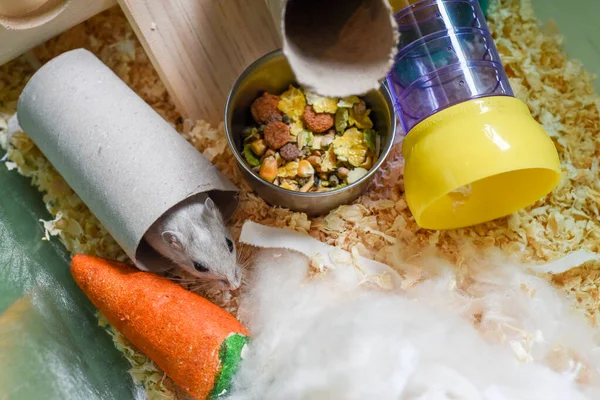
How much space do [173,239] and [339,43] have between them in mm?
665

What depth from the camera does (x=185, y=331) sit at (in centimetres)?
161

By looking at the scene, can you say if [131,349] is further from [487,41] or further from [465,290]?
[487,41]

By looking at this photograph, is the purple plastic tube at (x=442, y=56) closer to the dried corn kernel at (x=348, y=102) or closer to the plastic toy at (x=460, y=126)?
the plastic toy at (x=460, y=126)

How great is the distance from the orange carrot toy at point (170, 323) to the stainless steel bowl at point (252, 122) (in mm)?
359

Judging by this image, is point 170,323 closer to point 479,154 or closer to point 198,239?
point 198,239

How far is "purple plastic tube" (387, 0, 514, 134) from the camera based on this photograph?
1711 millimetres

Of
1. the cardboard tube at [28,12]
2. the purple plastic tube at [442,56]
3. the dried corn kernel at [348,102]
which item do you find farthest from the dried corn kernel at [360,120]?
the cardboard tube at [28,12]

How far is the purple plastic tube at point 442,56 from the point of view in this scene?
1711 mm

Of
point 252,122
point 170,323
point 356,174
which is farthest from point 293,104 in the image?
point 170,323

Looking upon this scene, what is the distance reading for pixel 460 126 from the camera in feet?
5.23

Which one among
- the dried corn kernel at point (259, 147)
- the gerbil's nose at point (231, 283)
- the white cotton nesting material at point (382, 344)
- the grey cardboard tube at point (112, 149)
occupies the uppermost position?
the grey cardboard tube at point (112, 149)

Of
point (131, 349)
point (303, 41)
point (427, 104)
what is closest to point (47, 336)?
point (131, 349)

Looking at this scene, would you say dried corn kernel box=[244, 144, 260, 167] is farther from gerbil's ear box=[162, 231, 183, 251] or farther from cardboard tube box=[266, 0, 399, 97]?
cardboard tube box=[266, 0, 399, 97]

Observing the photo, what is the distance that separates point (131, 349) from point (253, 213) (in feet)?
1.70
